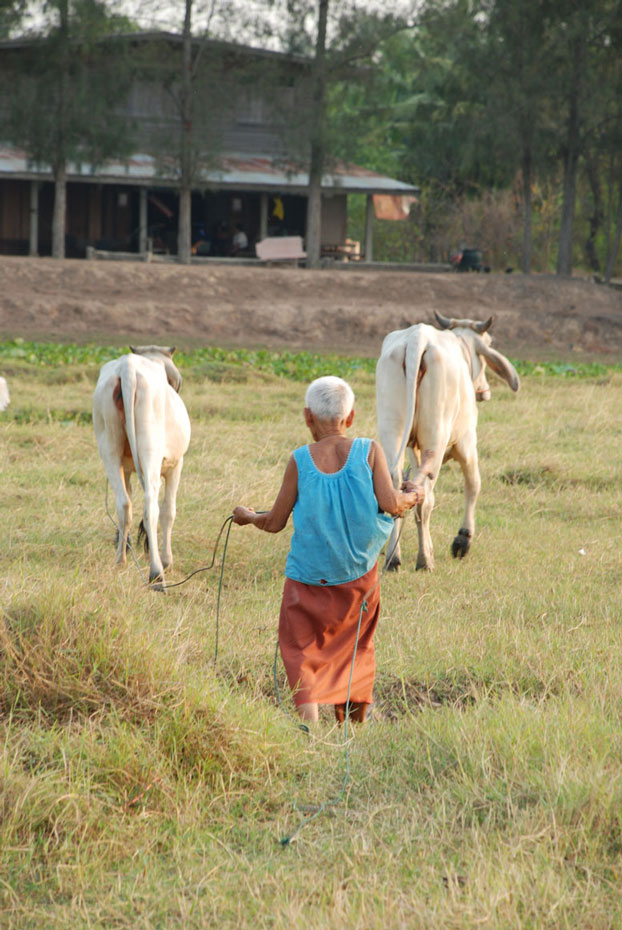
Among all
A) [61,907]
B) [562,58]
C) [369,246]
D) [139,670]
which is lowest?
[61,907]

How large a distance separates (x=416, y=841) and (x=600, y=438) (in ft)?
29.0

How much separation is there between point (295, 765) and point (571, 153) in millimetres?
26176

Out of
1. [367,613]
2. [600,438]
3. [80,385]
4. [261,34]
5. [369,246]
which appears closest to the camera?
[367,613]

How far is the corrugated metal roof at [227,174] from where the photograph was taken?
86.5 ft

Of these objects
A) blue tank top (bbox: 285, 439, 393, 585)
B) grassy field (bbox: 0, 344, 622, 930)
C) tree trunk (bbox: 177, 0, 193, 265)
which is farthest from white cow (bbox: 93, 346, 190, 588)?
tree trunk (bbox: 177, 0, 193, 265)

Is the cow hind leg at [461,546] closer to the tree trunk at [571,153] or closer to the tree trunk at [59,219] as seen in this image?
the tree trunk at [59,219]

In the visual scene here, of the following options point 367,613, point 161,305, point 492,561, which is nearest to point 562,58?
point 161,305

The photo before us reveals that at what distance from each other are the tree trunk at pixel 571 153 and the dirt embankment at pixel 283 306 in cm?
208

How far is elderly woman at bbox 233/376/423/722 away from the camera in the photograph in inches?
169

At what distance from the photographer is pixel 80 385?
564 inches

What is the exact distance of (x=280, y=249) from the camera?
29.3 metres

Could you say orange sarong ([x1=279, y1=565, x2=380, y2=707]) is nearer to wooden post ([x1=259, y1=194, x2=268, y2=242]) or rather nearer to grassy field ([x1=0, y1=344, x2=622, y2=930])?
grassy field ([x1=0, y1=344, x2=622, y2=930])

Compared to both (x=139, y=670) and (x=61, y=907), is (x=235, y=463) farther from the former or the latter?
(x=61, y=907)

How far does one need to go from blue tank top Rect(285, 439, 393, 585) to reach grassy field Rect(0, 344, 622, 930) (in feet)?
1.96
